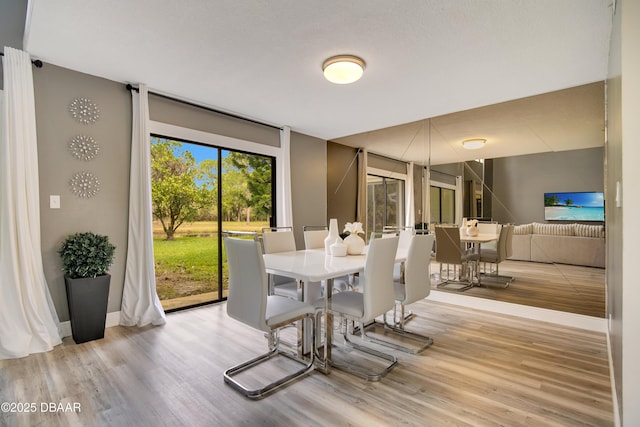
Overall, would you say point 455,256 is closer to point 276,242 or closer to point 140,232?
point 276,242

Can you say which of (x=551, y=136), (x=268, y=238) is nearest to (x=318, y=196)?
(x=268, y=238)

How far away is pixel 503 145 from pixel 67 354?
15.3 ft

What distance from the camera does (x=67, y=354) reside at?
2.46 metres

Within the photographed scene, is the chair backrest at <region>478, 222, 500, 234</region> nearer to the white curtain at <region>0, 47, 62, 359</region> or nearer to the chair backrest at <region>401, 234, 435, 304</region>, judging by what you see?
the chair backrest at <region>401, 234, 435, 304</region>

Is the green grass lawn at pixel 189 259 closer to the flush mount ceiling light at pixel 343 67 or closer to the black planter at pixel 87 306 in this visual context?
the black planter at pixel 87 306

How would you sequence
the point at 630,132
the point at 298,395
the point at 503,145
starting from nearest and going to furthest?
the point at 630,132
the point at 298,395
the point at 503,145

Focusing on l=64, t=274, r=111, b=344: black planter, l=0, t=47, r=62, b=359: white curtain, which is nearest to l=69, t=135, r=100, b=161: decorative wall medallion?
l=0, t=47, r=62, b=359: white curtain

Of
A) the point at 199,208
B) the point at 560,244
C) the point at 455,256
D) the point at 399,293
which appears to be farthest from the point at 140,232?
the point at 560,244

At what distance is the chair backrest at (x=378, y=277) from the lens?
6.93 ft

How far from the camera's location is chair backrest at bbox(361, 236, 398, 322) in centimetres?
211

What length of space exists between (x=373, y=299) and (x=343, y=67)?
187 centimetres

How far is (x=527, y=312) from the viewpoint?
3379 mm

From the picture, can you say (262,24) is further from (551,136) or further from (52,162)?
(551,136)

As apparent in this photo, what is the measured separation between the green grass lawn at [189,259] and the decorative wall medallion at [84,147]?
1.44 metres
